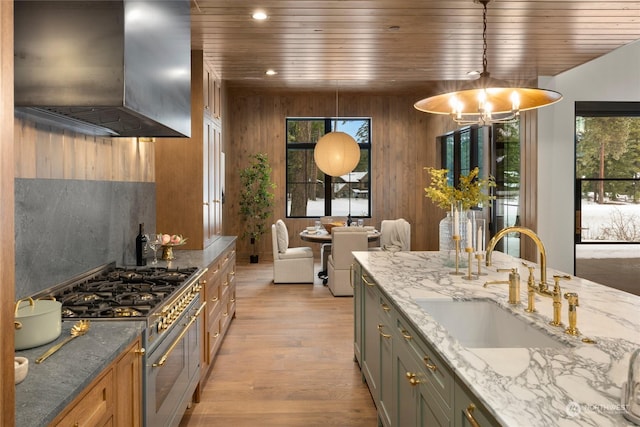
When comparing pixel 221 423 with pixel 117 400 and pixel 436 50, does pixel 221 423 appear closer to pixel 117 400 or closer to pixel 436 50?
pixel 117 400

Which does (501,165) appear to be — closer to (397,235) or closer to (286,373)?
(397,235)

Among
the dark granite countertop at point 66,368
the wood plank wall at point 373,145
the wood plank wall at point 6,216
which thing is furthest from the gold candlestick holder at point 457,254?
the wood plank wall at point 373,145

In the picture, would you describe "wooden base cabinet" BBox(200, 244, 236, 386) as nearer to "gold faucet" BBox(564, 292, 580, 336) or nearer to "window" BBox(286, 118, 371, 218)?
"gold faucet" BBox(564, 292, 580, 336)

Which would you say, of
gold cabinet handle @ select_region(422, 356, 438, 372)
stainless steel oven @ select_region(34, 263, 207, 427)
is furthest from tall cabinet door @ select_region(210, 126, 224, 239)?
gold cabinet handle @ select_region(422, 356, 438, 372)

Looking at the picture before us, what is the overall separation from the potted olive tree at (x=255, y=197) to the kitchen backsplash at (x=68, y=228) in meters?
5.53

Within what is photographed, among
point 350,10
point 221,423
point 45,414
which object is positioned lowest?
point 221,423

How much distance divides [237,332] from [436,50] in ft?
11.1

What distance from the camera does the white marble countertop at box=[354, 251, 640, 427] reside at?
3.59 ft

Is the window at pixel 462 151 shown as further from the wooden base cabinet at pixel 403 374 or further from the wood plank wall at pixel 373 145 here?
the wooden base cabinet at pixel 403 374

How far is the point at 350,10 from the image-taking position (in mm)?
3658

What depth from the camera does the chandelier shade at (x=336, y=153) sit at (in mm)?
6934

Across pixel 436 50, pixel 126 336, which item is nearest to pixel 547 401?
pixel 126 336

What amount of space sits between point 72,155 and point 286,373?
216cm

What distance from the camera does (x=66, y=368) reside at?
146 centimetres
